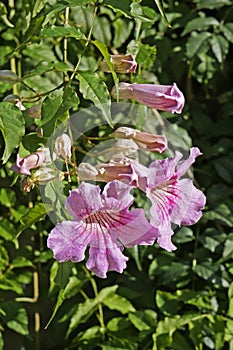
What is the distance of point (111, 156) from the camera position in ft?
4.02

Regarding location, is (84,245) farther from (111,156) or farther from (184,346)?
(184,346)

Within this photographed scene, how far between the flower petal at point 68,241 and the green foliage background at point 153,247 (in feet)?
2.73

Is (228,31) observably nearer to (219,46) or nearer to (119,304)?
(219,46)

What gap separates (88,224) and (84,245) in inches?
1.5

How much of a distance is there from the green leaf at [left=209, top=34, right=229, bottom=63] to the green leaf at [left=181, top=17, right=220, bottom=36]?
0.04 m

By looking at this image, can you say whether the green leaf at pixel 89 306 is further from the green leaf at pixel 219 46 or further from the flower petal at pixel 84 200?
the flower petal at pixel 84 200

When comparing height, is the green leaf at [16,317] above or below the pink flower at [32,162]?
below

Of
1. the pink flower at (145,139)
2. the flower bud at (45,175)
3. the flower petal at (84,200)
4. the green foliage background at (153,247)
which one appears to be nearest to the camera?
the flower petal at (84,200)

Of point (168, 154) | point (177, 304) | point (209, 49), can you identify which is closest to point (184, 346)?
point (177, 304)

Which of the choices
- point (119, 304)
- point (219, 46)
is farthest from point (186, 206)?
point (219, 46)

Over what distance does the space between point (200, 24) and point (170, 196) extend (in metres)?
1.05

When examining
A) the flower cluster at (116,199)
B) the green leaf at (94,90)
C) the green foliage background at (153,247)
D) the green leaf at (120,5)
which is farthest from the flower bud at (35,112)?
the green foliage background at (153,247)

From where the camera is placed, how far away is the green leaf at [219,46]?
2141 millimetres

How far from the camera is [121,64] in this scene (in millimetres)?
1268
